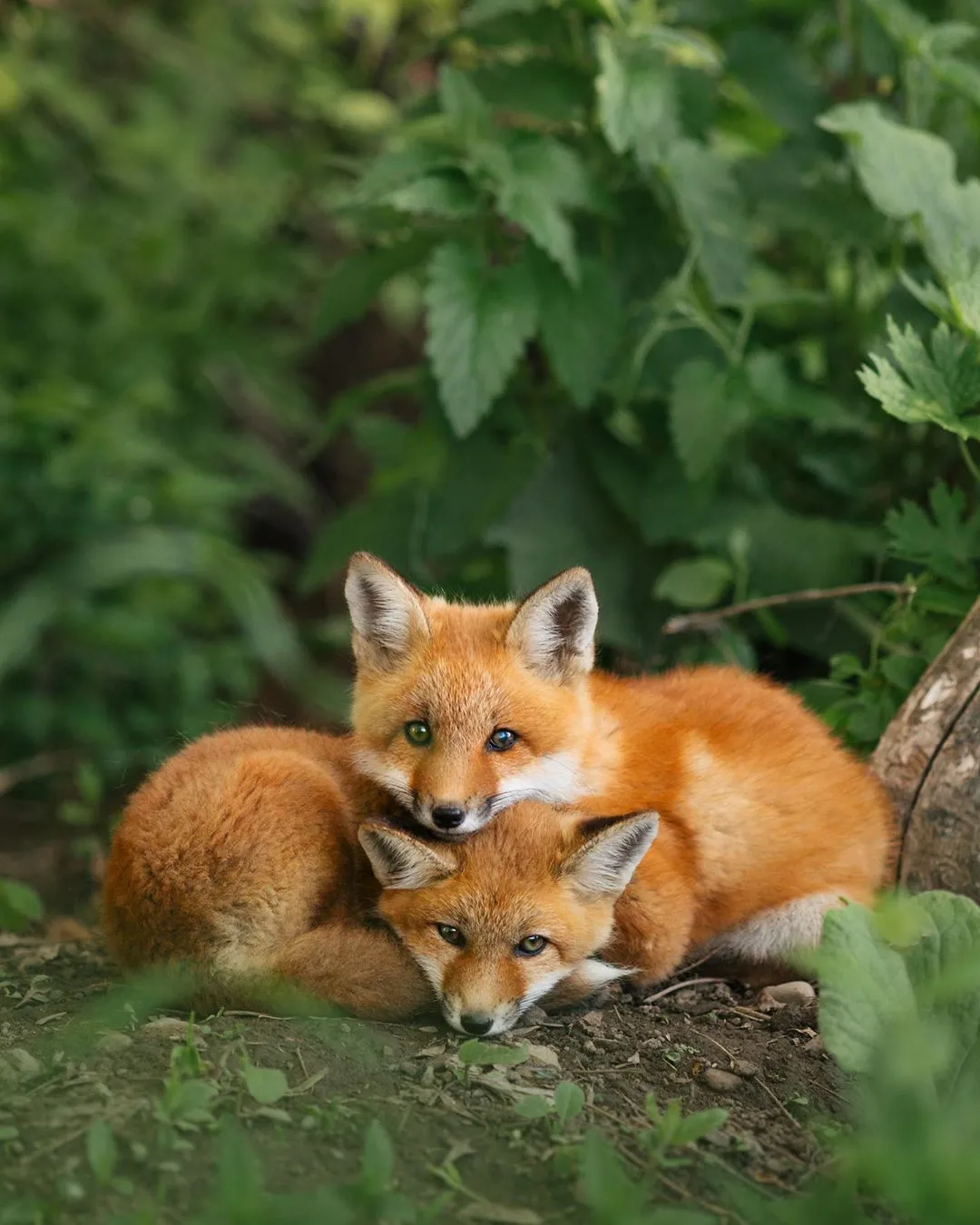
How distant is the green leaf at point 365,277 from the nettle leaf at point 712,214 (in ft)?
3.55

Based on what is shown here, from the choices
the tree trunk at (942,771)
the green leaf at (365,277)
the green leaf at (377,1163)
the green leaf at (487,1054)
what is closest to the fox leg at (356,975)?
the green leaf at (487,1054)

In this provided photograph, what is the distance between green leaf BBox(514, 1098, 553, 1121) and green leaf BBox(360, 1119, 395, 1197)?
38 cm

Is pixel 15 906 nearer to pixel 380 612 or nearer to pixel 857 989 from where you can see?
pixel 380 612

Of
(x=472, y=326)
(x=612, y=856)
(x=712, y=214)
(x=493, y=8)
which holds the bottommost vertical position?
(x=612, y=856)

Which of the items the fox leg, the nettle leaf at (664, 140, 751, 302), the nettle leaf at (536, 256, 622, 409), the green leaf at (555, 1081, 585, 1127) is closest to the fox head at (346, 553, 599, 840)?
the fox leg

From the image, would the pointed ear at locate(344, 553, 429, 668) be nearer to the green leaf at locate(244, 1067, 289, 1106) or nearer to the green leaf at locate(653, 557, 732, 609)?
the green leaf at locate(244, 1067, 289, 1106)

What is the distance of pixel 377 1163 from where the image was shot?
2754mm

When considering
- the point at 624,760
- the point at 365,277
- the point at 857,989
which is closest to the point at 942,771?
the point at 624,760

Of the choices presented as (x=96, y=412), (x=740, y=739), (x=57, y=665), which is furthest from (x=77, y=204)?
(x=740, y=739)

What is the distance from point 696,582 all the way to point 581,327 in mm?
1133

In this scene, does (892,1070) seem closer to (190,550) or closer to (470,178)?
(470,178)

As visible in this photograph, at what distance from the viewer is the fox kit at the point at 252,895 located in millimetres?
3646

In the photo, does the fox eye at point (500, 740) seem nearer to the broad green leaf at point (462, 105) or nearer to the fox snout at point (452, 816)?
the fox snout at point (452, 816)

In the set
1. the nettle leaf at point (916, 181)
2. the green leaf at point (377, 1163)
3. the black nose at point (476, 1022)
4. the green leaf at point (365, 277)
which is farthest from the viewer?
the green leaf at point (365, 277)
